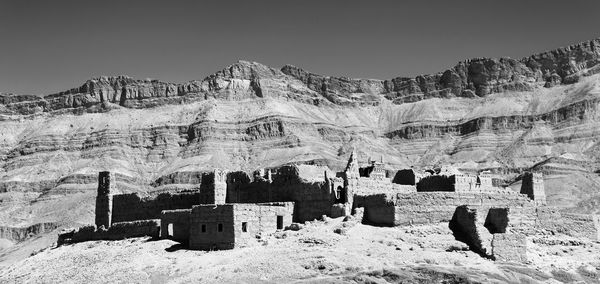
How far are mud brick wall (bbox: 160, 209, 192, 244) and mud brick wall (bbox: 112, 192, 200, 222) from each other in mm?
6967

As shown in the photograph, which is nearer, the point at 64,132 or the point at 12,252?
the point at 12,252

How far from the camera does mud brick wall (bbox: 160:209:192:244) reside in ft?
193

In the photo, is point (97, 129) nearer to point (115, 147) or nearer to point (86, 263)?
point (115, 147)

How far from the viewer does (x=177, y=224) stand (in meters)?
59.7

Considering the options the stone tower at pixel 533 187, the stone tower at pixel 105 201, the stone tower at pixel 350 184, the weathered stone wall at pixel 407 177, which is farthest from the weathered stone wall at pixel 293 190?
the stone tower at pixel 533 187

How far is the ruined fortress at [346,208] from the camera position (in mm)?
51594

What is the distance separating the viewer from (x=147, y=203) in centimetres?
7162

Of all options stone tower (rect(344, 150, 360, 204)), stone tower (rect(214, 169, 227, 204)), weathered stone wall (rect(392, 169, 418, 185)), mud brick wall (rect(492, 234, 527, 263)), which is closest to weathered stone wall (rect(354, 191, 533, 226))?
stone tower (rect(344, 150, 360, 204))

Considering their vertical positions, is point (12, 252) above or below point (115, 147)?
below

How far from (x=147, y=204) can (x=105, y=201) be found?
5722 millimetres

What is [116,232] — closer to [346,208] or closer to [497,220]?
[346,208]

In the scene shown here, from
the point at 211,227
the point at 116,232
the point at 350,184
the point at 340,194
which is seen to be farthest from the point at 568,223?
the point at 116,232

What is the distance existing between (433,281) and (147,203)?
33924 millimetres

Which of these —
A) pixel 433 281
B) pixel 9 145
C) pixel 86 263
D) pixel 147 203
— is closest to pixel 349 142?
pixel 9 145
